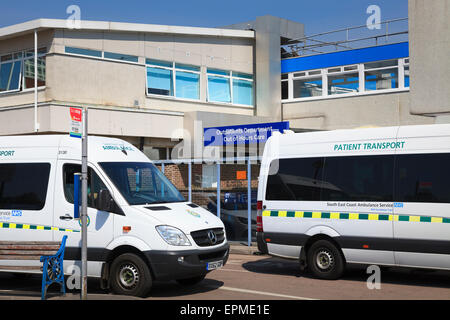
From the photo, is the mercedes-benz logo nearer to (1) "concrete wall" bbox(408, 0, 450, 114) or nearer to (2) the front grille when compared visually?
(2) the front grille

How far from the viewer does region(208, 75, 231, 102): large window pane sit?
30.8 m

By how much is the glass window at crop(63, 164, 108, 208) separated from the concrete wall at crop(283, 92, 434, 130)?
18.4 meters

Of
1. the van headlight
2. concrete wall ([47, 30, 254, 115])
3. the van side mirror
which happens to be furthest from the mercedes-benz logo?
concrete wall ([47, 30, 254, 115])

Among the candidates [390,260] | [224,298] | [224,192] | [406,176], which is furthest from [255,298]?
[224,192]

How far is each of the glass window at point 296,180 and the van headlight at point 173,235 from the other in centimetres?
324

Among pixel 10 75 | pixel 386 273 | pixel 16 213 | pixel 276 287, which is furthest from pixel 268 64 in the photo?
pixel 16 213

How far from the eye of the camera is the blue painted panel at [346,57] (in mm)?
28016

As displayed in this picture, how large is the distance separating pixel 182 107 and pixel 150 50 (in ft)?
9.85

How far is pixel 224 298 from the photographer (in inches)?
375

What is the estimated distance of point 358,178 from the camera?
1121 centimetres

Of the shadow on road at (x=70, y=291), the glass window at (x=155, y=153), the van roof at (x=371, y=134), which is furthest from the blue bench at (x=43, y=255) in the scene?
the glass window at (x=155, y=153)

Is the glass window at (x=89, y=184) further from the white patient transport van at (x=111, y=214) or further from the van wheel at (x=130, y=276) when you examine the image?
the van wheel at (x=130, y=276)

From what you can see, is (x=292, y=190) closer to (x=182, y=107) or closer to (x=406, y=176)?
(x=406, y=176)

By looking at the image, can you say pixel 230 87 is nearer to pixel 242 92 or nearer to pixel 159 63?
pixel 242 92
